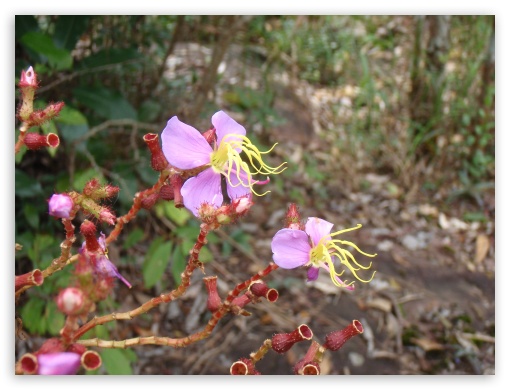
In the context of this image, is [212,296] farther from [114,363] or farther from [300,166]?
[300,166]

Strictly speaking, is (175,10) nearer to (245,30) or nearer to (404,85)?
(245,30)

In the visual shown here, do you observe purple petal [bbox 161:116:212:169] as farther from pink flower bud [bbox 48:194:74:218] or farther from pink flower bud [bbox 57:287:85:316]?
pink flower bud [bbox 57:287:85:316]

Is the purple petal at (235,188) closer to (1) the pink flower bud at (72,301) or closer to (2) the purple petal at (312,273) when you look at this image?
(2) the purple petal at (312,273)

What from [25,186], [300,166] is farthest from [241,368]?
[300,166]

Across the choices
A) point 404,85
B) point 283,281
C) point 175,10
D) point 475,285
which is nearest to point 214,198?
point 175,10

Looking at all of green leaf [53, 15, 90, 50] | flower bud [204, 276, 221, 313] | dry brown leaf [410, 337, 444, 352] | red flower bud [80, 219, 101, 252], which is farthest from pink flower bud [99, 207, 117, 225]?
dry brown leaf [410, 337, 444, 352]

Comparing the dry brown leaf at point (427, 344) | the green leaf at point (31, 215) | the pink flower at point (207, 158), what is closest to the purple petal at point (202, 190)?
the pink flower at point (207, 158)
